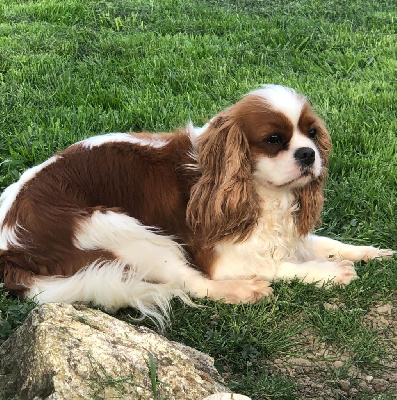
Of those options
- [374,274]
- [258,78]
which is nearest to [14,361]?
[374,274]

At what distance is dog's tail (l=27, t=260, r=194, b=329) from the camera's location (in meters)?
3.47

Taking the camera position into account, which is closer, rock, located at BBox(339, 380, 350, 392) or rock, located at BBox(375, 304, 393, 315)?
rock, located at BBox(339, 380, 350, 392)

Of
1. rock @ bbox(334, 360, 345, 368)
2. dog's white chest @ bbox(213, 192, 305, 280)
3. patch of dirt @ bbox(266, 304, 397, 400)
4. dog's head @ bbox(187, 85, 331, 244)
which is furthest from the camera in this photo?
dog's white chest @ bbox(213, 192, 305, 280)

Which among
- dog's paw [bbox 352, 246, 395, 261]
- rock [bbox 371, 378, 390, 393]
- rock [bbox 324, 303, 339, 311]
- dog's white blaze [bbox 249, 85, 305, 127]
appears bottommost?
rock [bbox 371, 378, 390, 393]

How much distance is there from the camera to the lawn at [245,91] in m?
3.26

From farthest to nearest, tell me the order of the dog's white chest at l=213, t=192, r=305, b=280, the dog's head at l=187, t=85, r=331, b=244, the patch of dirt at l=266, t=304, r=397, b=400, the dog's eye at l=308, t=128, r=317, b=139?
the dog's white chest at l=213, t=192, r=305, b=280, the dog's eye at l=308, t=128, r=317, b=139, the dog's head at l=187, t=85, r=331, b=244, the patch of dirt at l=266, t=304, r=397, b=400

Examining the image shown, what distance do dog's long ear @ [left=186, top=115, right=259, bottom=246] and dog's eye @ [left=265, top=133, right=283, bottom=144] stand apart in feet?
0.39

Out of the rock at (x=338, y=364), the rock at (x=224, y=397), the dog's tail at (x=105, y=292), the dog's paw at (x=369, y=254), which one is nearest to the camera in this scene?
the rock at (x=224, y=397)

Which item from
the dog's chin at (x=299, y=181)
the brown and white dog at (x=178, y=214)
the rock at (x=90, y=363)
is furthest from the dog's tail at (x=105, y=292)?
the rock at (x=90, y=363)

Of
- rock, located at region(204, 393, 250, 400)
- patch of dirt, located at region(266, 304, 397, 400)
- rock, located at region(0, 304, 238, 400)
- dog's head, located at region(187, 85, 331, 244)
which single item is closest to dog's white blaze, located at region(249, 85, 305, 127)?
dog's head, located at region(187, 85, 331, 244)

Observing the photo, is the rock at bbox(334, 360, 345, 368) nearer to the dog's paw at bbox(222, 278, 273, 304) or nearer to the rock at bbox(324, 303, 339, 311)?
the rock at bbox(324, 303, 339, 311)

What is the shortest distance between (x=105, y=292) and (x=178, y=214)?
664 mm

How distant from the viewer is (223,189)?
146 inches

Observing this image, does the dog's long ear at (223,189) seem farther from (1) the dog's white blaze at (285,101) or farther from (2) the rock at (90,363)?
(2) the rock at (90,363)
